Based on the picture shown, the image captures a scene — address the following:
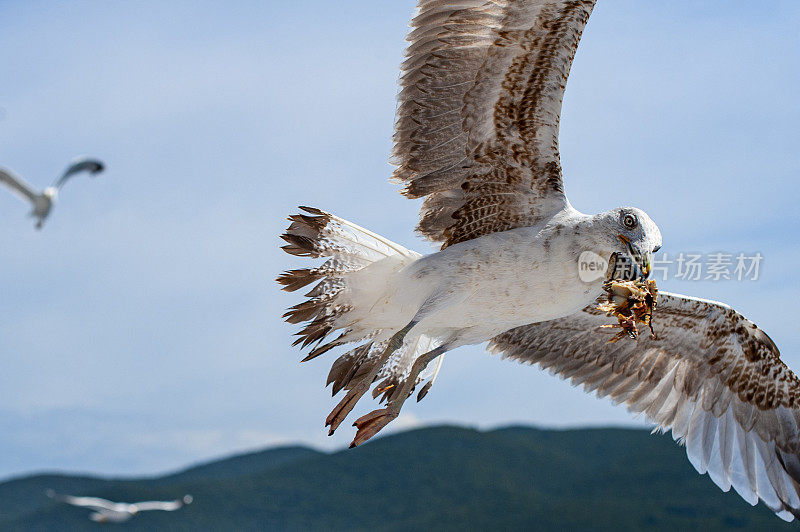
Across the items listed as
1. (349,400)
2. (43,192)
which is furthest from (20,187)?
(349,400)

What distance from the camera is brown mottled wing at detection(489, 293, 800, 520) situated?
25.8ft

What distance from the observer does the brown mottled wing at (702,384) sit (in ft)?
25.8

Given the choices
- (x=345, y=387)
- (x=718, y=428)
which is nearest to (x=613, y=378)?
(x=718, y=428)

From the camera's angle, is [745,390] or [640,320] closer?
[640,320]

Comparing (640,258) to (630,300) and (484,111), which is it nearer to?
(630,300)

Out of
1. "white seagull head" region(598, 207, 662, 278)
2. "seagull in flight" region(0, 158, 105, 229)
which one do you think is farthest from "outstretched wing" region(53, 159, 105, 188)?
"white seagull head" region(598, 207, 662, 278)

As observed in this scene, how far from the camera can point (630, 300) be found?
601 centimetres

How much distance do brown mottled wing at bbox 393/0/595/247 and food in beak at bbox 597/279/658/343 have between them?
33.0 inches

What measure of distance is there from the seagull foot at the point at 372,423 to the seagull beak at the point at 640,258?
6.87ft

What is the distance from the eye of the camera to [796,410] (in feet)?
26.3

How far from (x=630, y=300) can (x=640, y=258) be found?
31 centimetres

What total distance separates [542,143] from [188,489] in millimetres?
45722

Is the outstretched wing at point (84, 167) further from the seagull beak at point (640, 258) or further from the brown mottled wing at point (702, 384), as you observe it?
the seagull beak at point (640, 258)

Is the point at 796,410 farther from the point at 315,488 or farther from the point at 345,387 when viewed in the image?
the point at 315,488
